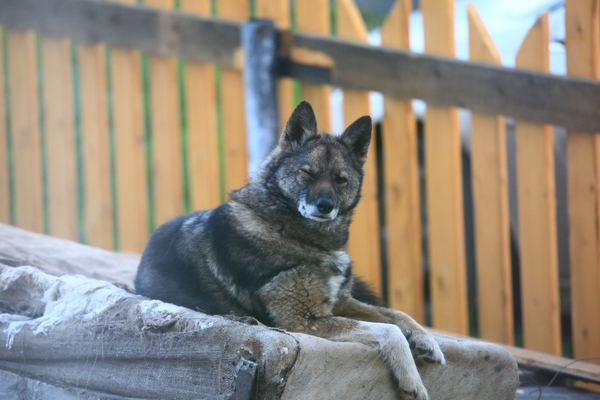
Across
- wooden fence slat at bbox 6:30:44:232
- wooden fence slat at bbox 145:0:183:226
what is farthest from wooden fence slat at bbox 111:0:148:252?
wooden fence slat at bbox 6:30:44:232

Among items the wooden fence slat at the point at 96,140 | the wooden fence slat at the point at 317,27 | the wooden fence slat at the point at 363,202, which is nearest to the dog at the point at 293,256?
the wooden fence slat at the point at 363,202

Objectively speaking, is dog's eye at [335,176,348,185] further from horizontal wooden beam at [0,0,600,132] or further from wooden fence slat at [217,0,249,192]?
wooden fence slat at [217,0,249,192]

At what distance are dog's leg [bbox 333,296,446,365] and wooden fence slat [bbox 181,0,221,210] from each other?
259 cm

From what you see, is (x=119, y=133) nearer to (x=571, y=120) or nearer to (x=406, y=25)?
(x=406, y=25)

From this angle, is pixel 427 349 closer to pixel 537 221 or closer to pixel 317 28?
pixel 537 221

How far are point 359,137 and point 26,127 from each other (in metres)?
3.94

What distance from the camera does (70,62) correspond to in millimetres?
5883

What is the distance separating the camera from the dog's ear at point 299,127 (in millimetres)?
3186

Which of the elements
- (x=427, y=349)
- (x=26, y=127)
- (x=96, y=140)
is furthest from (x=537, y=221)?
(x=26, y=127)

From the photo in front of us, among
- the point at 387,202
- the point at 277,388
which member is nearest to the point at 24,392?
the point at 277,388

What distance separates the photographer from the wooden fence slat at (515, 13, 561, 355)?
4.18 m

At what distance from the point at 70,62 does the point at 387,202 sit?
3.17 m

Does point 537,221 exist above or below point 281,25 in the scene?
below

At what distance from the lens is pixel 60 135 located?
5941 mm
